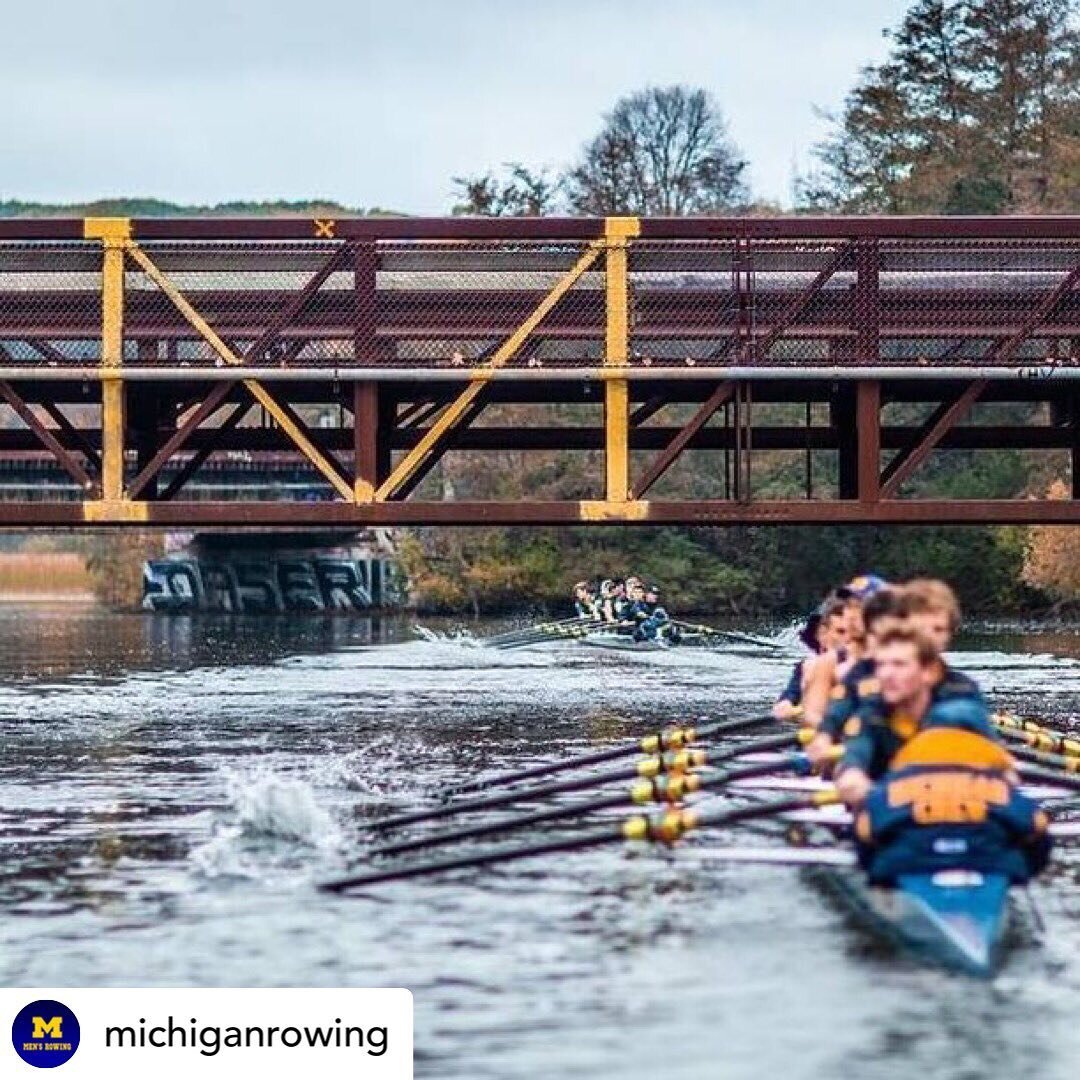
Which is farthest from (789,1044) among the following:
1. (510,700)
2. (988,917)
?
(510,700)

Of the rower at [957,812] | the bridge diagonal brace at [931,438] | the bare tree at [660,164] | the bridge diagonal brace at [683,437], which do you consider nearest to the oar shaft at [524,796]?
the rower at [957,812]

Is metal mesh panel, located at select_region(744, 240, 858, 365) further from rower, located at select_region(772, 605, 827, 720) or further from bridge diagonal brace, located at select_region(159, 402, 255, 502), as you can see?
rower, located at select_region(772, 605, 827, 720)

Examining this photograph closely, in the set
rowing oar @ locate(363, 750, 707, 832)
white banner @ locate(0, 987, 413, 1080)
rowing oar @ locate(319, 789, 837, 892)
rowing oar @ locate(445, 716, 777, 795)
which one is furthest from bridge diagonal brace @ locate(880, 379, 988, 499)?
white banner @ locate(0, 987, 413, 1080)

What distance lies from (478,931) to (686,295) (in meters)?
15.1

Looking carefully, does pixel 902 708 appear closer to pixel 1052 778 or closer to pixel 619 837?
pixel 619 837

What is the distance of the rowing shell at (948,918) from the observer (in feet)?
38.4

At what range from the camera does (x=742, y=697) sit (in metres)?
33.1

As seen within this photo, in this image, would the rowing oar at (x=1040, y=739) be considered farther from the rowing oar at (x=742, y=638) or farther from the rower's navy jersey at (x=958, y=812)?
the rowing oar at (x=742, y=638)

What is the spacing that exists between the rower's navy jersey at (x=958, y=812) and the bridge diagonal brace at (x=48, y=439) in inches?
602

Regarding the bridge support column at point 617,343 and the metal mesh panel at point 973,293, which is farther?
the metal mesh panel at point 973,293

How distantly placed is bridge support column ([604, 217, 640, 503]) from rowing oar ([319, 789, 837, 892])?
39.7 ft

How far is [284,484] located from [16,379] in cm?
3272

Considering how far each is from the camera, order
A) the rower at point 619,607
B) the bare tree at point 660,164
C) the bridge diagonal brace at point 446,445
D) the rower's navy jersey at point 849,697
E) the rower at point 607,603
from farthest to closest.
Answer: the bare tree at point 660,164, the rower at point 607,603, the rower at point 619,607, the bridge diagonal brace at point 446,445, the rower's navy jersey at point 849,697

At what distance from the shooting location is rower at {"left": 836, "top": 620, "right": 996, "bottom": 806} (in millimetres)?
12500
